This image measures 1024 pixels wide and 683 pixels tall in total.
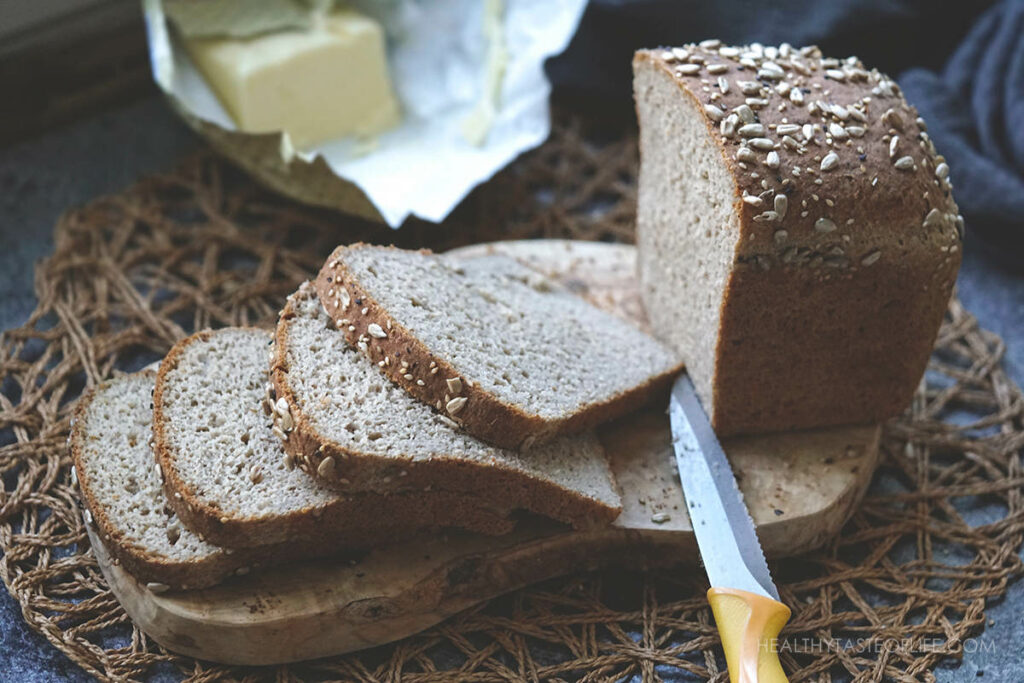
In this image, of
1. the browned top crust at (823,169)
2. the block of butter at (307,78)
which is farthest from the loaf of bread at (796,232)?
the block of butter at (307,78)

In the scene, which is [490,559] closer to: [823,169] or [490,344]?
[490,344]

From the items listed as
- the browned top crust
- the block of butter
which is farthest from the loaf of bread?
the block of butter

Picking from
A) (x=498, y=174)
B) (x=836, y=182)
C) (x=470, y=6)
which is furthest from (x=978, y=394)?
(x=470, y=6)

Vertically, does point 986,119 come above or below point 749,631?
above

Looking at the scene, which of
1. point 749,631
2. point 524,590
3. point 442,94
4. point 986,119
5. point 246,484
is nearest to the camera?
point 749,631

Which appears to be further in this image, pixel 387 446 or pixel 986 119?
pixel 986 119

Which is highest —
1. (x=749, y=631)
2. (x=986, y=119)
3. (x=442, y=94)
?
(x=442, y=94)

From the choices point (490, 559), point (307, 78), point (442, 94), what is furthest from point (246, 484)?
point (442, 94)

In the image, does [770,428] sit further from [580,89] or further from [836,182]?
[580,89]
